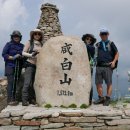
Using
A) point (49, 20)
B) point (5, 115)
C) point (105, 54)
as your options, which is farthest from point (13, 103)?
point (49, 20)

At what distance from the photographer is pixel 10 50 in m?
9.62

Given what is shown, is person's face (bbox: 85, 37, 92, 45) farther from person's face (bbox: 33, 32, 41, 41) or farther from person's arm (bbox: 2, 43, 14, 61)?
person's arm (bbox: 2, 43, 14, 61)

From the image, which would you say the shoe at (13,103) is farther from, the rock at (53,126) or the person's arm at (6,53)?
the rock at (53,126)

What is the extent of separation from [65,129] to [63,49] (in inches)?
81.9

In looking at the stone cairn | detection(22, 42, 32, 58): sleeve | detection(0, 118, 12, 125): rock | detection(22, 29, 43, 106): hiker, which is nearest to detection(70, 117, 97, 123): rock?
detection(0, 118, 12, 125): rock

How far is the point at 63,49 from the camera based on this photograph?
942 cm

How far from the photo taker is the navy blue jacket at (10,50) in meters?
9.54

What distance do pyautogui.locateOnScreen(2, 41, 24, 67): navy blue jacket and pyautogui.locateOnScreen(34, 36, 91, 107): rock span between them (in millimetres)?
629

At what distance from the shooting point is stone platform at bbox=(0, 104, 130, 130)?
8.34m

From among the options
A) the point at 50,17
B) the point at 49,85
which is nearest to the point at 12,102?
the point at 49,85

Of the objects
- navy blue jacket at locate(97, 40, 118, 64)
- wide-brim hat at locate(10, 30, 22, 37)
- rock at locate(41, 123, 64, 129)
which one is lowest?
rock at locate(41, 123, 64, 129)

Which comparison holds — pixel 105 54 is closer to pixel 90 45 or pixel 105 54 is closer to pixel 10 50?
pixel 90 45

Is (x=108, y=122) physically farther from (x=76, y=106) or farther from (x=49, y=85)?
(x=49, y=85)

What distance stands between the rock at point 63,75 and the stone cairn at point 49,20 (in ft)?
39.0
